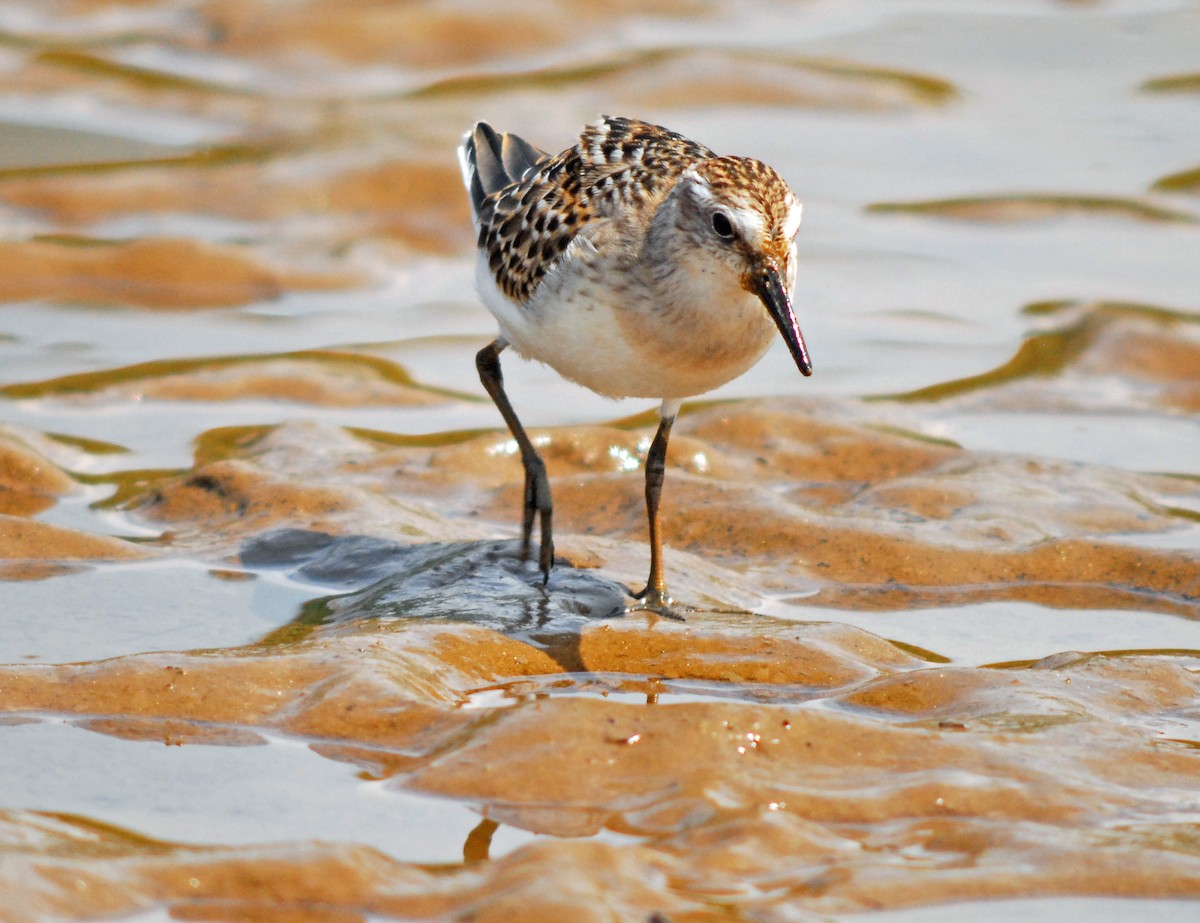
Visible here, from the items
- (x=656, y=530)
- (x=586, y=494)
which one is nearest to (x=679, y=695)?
(x=656, y=530)

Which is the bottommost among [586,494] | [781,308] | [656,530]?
[586,494]

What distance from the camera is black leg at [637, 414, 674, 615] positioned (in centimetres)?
617

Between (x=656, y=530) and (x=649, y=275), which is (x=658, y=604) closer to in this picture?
(x=656, y=530)

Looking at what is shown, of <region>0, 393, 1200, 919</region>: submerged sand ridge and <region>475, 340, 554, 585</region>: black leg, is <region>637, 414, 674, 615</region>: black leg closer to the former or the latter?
<region>0, 393, 1200, 919</region>: submerged sand ridge

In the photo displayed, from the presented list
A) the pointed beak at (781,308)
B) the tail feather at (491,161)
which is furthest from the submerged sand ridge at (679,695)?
the tail feather at (491,161)

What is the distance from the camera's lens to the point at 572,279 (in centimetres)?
591

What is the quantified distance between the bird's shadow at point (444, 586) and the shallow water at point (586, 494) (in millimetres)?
26

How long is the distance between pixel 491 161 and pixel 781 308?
2.55 m

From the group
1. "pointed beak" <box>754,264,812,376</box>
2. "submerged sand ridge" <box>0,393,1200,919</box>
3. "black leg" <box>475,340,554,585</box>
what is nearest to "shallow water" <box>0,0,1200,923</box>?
"submerged sand ridge" <box>0,393,1200,919</box>

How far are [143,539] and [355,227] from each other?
4485 millimetres

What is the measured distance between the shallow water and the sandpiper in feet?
2.76

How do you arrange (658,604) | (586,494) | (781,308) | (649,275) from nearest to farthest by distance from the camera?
(781,308) → (649,275) → (658,604) → (586,494)

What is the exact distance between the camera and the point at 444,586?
6.23 m

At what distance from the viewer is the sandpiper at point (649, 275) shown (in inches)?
220
